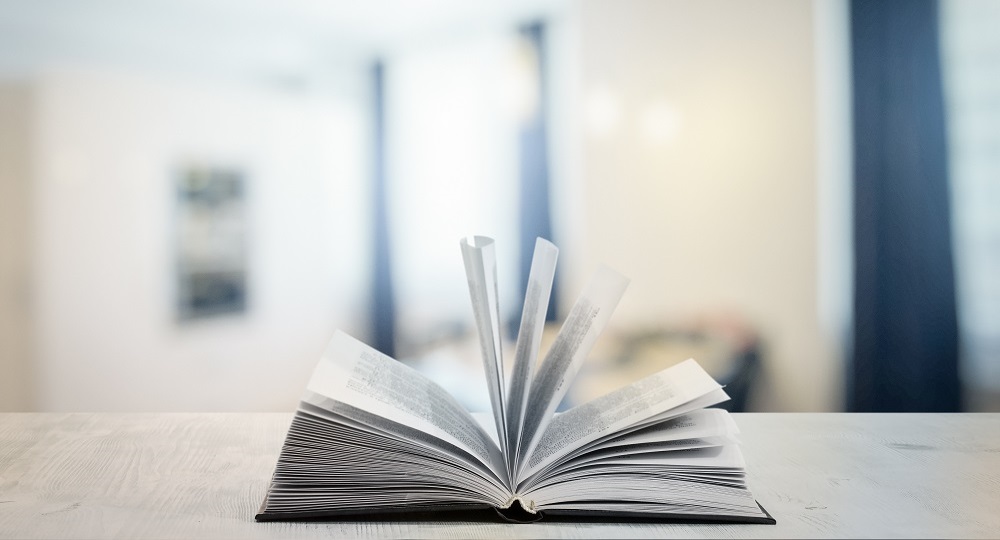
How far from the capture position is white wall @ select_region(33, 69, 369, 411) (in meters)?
2.86

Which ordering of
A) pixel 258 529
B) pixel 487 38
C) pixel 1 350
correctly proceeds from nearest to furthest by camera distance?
pixel 258 529, pixel 1 350, pixel 487 38

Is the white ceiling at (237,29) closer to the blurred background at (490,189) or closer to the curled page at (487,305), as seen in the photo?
the blurred background at (490,189)

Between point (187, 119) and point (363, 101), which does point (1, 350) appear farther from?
point (363, 101)

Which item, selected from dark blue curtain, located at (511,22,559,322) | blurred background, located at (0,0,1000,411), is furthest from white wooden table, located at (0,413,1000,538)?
dark blue curtain, located at (511,22,559,322)

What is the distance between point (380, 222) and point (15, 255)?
4.70ft

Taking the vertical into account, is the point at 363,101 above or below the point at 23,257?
above

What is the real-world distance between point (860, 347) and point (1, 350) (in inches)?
111

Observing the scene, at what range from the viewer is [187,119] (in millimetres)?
3123

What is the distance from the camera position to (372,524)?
20.7 inches

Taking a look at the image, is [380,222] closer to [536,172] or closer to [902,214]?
[536,172]

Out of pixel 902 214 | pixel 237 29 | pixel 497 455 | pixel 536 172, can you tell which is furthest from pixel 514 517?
pixel 237 29

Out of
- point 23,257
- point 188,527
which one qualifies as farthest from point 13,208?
point 188,527

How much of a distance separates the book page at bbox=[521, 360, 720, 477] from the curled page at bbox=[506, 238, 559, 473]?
26 mm

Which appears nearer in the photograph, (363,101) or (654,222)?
(654,222)
